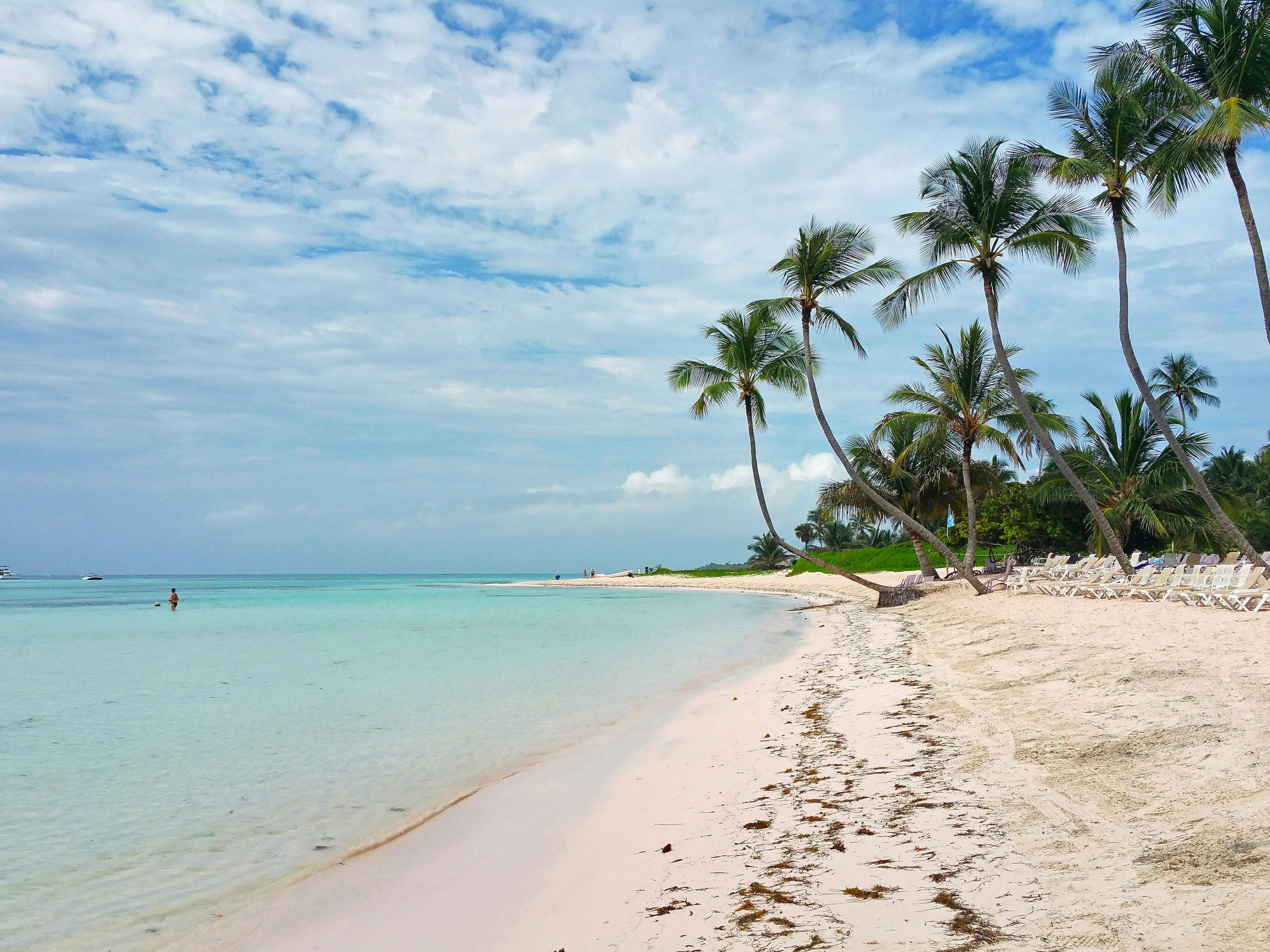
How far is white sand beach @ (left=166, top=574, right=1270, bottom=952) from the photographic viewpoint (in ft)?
9.69

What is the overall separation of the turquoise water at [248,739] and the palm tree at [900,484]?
870cm

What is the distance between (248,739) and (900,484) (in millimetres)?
25030

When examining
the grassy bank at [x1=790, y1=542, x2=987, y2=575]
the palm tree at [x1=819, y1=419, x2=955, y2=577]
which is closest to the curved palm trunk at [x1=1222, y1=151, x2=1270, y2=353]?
the palm tree at [x1=819, y1=419, x2=955, y2=577]

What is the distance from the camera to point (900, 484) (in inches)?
1141

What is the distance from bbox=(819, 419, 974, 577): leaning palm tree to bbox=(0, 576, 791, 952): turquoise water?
343 inches

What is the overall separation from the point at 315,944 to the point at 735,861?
6.82ft

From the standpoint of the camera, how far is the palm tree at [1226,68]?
40.0 feet

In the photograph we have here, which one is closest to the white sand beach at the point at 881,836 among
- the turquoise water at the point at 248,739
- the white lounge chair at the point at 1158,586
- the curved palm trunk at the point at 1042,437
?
the turquoise water at the point at 248,739

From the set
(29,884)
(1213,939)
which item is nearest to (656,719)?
(29,884)

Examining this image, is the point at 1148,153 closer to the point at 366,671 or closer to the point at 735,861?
the point at 735,861

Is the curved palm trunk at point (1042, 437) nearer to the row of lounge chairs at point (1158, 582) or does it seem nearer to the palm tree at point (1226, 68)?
the row of lounge chairs at point (1158, 582)

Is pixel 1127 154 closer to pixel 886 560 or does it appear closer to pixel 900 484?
pixel 900 484

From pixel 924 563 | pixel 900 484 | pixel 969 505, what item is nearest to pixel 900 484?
pixel 900 484

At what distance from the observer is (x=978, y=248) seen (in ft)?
56.7
